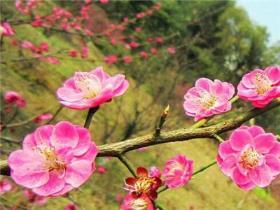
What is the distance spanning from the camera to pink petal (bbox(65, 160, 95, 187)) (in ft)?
2.85

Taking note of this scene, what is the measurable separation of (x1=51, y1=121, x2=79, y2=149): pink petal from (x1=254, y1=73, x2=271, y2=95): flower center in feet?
1.26

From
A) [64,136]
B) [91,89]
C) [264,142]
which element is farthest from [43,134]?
[264,142]

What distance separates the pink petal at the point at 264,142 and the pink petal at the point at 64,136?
0.35m

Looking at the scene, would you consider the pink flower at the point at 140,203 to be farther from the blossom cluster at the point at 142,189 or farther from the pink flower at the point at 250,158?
the pink flower at the point at 250,158

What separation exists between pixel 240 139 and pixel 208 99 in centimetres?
18

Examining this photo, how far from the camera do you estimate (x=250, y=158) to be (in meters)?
1.02

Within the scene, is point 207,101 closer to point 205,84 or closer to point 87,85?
point 205,84

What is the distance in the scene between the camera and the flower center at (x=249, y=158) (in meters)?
1.01

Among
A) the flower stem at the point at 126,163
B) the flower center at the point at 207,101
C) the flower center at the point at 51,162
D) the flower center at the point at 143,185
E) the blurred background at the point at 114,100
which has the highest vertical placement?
the flower center at the point at 207,101

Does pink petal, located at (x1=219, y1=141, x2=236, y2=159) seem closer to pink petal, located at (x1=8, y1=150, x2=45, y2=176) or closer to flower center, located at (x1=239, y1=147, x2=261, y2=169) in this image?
flower center, located at (x1=239, y1=147, x2=261, y2=169)

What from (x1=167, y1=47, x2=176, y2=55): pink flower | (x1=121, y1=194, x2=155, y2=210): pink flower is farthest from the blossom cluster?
(x1=167, y1=47, x2=176, y2=55): pink flower

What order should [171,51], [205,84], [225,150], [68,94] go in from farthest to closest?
[171,51] < [205,84] < [68,94] < [225,150]

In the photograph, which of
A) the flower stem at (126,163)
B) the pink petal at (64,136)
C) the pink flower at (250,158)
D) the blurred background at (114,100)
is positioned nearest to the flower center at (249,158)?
the pink flower at (250,158)

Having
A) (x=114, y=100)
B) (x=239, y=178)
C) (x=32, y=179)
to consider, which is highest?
(x=239, y=178)
